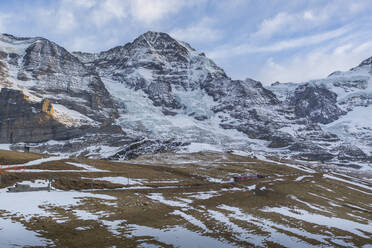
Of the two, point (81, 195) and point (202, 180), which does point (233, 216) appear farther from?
point (202, 180)

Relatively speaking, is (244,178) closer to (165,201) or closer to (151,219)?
(165,201)

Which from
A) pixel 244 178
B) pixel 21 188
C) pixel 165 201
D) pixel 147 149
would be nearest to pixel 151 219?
pixel 165 201

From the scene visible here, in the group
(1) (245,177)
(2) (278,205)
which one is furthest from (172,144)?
(2) (278,205)

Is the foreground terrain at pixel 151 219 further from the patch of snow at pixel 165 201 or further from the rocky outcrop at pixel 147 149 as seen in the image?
the rocky outcrop at pixel 147 149

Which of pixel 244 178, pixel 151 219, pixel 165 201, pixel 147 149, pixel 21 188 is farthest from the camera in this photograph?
pixel 147 149

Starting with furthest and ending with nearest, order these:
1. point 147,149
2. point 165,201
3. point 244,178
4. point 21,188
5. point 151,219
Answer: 1. point 147,149
2. point 244,178
3. point 165,201
4. point 21,188
5. point 151,219

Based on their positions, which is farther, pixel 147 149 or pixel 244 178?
pixel 147 149

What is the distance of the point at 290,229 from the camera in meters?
37.1

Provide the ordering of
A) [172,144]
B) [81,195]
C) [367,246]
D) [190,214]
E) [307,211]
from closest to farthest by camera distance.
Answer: [367,246] < [190,214] < [81,195] < [307,211] < [172,144]

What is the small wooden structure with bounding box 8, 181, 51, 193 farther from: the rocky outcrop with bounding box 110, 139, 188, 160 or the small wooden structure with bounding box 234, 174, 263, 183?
the rocky outcrop with bounding box 110, 139, 188, 160

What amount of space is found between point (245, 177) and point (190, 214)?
56143 millimetres

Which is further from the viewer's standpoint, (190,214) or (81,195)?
(81,195)

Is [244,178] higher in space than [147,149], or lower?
lower

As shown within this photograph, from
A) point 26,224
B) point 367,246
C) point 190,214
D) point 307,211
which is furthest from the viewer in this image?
point 307,211
